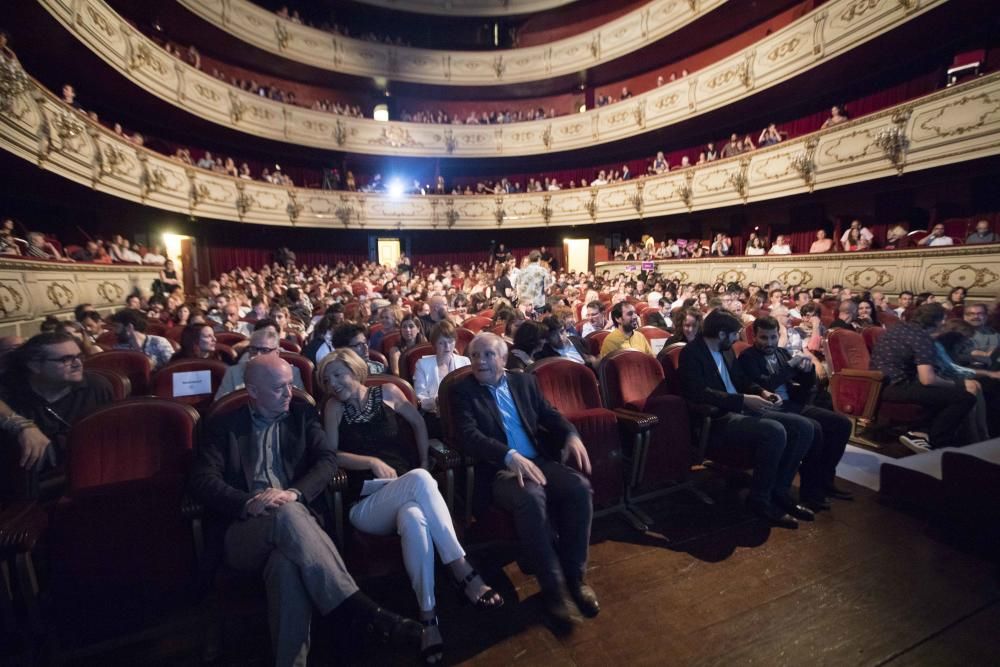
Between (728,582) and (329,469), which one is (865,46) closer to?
(728,582)

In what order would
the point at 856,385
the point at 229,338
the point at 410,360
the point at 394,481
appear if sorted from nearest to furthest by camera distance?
the point at 394,481 → the point at 410,360 → the point at 856,385 → the point at 229,338

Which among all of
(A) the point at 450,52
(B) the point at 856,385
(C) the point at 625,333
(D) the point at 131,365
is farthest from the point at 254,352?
(A) the point at 450,52

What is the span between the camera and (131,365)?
3.01 metres

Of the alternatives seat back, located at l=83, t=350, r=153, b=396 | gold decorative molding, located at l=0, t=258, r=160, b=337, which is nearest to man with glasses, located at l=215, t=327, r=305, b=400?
seat back, located at l=83, t=350, r=153, b=396

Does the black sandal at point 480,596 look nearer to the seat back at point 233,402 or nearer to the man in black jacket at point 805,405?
the seat back at point 233,402

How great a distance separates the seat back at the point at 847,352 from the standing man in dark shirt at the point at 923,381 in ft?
1.29

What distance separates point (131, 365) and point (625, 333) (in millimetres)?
3611

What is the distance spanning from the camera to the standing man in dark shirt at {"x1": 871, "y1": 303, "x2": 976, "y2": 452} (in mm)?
3029

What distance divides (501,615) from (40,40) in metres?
10.2

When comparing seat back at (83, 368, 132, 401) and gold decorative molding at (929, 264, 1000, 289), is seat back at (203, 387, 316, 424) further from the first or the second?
gold decorative molding at (929, 264, 1000, 289)

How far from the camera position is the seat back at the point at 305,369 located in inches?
116

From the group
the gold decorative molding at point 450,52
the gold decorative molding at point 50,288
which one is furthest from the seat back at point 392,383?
the gold decorative molding at point 450,52

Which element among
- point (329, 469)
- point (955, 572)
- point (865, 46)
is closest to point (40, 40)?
point (329, 469)

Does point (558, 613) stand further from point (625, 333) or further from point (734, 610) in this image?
point (625, 333)
